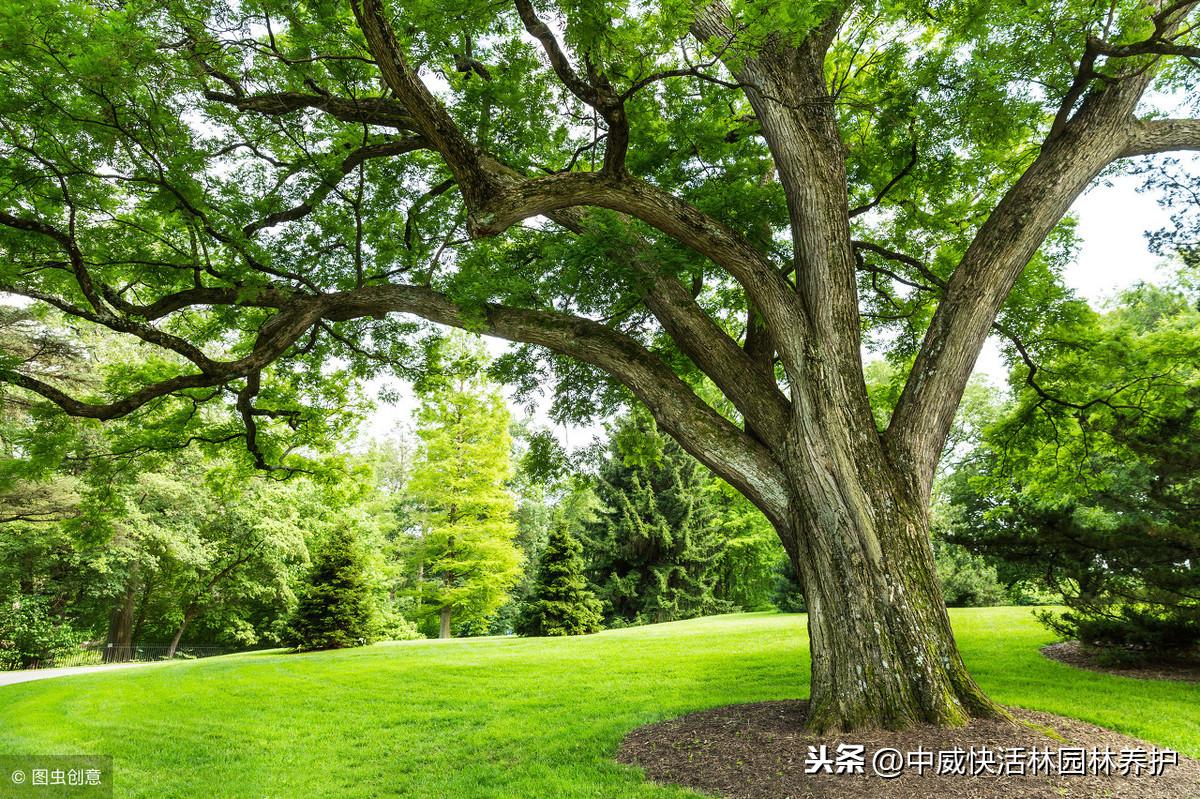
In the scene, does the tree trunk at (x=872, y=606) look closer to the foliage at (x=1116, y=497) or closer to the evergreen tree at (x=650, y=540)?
the foliage at (x=1116, y=497)

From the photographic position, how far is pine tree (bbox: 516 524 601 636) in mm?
18234

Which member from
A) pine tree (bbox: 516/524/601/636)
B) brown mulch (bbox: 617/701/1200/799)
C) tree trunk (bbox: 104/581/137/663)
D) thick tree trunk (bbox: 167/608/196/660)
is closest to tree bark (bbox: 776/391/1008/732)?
brown mulch (bbox: 617/701/1200/799)

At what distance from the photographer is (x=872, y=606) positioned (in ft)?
15.4

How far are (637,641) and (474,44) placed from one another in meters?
12.2

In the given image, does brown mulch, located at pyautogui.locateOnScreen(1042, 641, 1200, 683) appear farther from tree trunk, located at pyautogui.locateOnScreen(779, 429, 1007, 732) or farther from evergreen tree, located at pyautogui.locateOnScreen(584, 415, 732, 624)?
evergreen tree, located at pyautogui.locateOnScreen(584, 415, 732, 624)

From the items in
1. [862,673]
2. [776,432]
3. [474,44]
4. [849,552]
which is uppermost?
[474,44]

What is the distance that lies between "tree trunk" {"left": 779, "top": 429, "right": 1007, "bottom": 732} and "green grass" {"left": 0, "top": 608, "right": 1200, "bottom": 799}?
5.20 ft

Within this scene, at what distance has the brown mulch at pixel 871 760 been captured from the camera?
3.87 meters

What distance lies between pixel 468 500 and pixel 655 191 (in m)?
18.0

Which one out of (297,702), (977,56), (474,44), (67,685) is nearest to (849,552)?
(977,56)

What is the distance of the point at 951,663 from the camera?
4738 millimetres

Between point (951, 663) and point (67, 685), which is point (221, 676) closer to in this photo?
point (67, 685)

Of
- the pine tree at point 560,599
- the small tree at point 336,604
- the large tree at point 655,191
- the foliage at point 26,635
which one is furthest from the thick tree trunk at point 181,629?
the large tree at point 655,191

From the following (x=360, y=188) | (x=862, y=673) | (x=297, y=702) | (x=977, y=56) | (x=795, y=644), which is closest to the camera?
(x=862, y=673)
